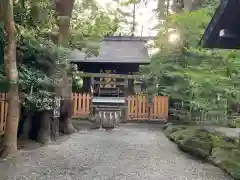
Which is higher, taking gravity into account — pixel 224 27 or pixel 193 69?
pixel 224 27

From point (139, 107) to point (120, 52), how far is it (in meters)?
4.74

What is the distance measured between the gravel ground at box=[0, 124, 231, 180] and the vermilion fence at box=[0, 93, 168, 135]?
5.78 meters

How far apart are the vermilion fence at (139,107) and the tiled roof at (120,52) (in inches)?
84.4

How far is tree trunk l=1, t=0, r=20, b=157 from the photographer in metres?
6.49

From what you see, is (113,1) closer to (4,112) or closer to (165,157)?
(4,112)

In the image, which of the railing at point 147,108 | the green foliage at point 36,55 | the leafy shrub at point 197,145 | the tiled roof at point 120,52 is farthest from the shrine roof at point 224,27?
the tiled roof at point 120,52

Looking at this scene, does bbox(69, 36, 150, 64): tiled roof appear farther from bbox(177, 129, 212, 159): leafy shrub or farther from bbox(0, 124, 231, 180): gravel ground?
bbox(177, 129, 212, 159): leafy shrub

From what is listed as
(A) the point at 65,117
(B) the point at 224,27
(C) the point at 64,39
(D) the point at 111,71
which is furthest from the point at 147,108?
(B) the point at 224,27

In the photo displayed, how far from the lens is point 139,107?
1464 centimetres

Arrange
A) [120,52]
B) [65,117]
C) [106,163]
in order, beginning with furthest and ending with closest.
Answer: [120,52] < [65,117] < [106,163]

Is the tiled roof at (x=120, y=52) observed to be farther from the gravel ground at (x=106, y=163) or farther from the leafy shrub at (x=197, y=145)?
the leafy shrub at (x=197, y=145)

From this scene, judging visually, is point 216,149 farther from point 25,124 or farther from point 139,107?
point 139,107

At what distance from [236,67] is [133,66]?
8154mm

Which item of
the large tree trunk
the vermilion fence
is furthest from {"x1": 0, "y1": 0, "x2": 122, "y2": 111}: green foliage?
the vermilion fence
